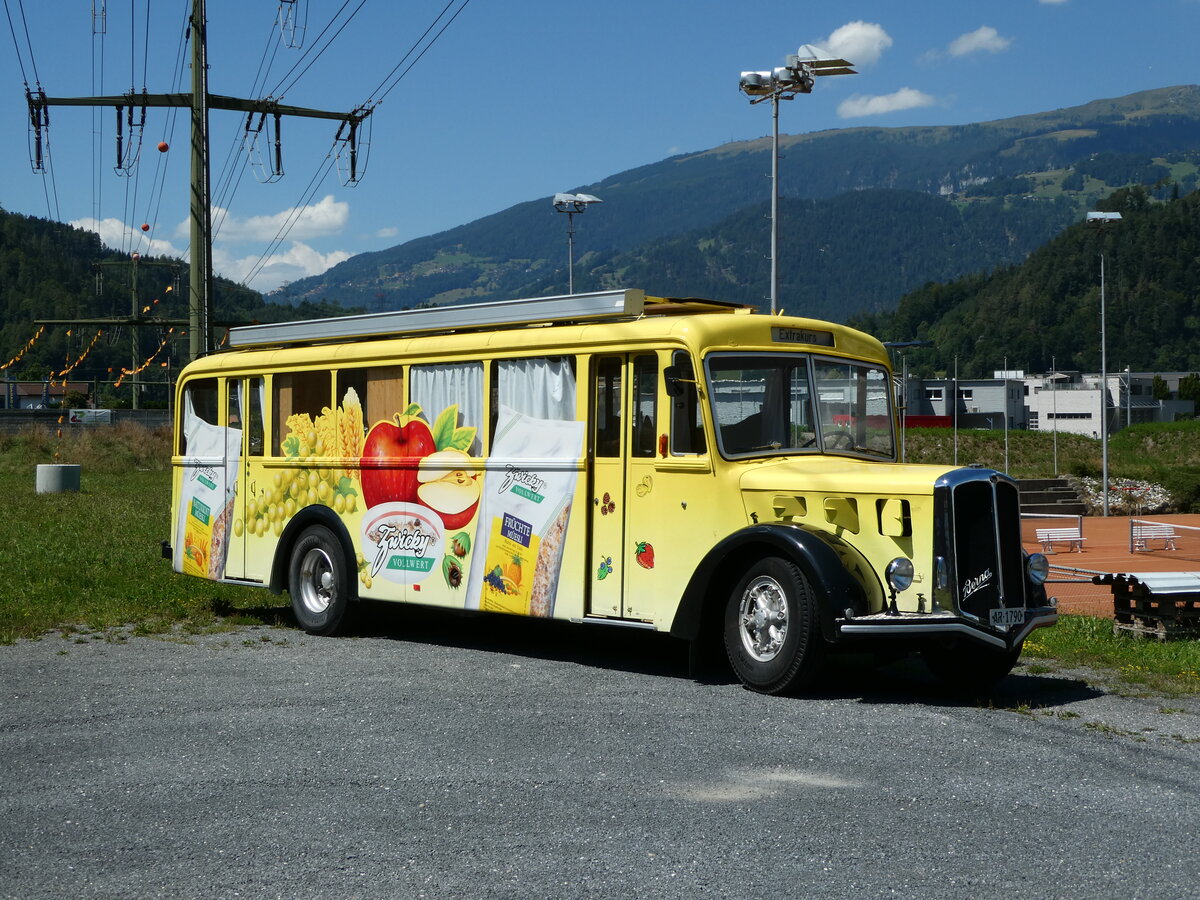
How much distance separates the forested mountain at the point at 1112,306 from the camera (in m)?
166

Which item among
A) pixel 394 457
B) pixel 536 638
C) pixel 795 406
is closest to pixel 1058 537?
pixel 536 638

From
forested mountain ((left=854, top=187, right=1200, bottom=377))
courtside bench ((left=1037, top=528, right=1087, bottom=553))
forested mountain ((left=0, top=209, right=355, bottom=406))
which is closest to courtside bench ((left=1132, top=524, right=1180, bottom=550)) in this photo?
courtside bench ((left=1037, top=528, right=1087, bottom=553))

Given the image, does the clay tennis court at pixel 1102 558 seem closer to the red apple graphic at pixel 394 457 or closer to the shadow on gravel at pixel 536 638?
the shadow on gravel at pixel 536 638

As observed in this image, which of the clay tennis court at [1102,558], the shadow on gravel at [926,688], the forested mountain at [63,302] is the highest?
the forested mountain at [63,302]

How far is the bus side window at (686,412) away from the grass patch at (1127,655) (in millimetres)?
3639

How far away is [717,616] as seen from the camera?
32.4 feet

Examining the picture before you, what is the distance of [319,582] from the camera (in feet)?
43.3

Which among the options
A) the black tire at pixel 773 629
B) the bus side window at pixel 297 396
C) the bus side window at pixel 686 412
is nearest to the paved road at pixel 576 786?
the black tire at pixel 773 629

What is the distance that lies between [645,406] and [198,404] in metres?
6.47

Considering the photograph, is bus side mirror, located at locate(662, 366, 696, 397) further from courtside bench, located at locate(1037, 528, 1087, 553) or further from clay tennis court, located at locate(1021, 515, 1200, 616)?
courtside bench, located at locate(1037, 528, 1087, 553)

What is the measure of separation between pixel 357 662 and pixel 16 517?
61.3ft

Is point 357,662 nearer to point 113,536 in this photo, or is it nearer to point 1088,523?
point 113,536

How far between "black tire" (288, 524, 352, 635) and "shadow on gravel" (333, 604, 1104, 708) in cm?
30

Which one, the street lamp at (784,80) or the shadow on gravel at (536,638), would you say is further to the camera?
the street lamp at (784,80)
